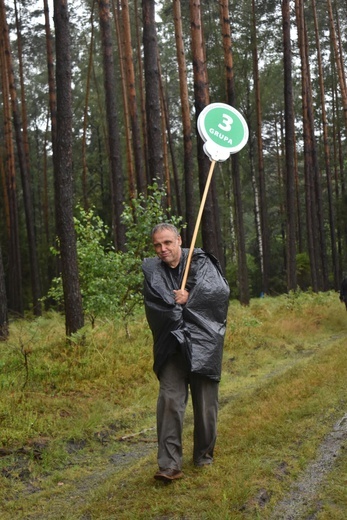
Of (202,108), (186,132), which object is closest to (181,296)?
(202,108)

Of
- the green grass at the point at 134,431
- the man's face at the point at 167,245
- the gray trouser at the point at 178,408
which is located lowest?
the green grass at the point at 134,431

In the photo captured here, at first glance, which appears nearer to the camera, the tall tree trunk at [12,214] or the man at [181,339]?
the man at [181,339]

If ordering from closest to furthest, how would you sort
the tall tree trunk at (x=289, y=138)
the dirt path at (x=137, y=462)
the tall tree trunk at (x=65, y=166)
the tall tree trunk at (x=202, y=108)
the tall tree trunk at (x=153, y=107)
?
the dirt path at (x=137, y=462) → the tall tree trunk at (x=65, y=166) → the tall tree trunk at (x=153, y=107) → the tall tree trunk at (x=202, y=108) → the tall tree trunk at (x=289, y=138)

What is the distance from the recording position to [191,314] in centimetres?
588

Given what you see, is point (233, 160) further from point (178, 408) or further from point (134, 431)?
point (178, 408)

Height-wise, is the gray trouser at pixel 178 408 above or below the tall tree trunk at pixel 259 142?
below

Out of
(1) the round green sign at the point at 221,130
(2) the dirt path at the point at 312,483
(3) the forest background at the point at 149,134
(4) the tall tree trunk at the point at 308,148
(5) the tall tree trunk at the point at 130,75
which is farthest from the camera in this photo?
(4) the tall tree trunk at the point at 308,148

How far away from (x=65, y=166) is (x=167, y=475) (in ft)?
21.7

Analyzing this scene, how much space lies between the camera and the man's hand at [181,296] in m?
5.83

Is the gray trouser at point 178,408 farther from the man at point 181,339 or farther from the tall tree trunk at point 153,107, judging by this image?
the tall tree trunk at point 153,107

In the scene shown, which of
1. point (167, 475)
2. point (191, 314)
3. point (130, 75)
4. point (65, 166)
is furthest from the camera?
point (130, 75)

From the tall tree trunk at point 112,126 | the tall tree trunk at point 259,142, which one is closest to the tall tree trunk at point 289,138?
the tall tree trunk at point 259,142

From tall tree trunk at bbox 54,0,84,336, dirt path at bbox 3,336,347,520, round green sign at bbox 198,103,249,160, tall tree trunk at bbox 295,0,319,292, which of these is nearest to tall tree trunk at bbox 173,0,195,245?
tall tree trunk at bbox 295,0,319,292

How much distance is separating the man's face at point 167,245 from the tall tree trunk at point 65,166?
17.6 ft
